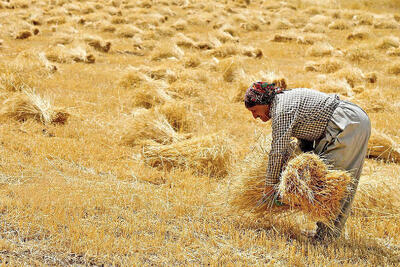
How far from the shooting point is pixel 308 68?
440 inches

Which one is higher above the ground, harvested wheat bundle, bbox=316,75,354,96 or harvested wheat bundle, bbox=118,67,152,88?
harvested wheat bundle, bbox=118,67,152,88

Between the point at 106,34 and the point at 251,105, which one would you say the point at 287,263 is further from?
the point at 106,34

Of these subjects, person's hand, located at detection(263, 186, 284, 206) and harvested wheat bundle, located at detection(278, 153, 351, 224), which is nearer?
harvested wheat bundle, located at detection(278, 153, 351, 224)

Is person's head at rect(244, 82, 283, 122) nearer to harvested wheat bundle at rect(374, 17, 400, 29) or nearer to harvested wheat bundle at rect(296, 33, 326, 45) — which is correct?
harvested wheat bundle at rect(296, 33, 326, 45)

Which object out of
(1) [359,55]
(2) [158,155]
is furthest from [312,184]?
(1) [359,55]

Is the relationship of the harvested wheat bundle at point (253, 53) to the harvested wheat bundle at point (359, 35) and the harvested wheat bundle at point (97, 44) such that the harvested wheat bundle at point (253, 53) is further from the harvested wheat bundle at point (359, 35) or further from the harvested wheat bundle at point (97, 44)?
the harvested wheat bundle at point (359, 35)

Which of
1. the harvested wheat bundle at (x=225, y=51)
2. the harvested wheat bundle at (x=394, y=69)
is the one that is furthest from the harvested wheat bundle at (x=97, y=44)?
the harvested wheat bundle at (x=394, y=69)

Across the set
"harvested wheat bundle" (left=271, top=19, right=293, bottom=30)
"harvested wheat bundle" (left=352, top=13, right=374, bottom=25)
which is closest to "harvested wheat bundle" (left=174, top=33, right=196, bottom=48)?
"harvested wheat bundle" (left=271, top=19, right=293, bottom=30)

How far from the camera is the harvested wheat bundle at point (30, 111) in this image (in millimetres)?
6562

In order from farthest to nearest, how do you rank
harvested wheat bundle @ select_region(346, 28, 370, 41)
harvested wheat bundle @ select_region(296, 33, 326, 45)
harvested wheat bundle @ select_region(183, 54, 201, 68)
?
harvested wheat bundle @ select_region(346, 28, 370, 41) → harvested wheat bundle @ select_region(296, 33, 326, 45) → harvested wheat bundle @ select_region(183, 54, 201, 68)

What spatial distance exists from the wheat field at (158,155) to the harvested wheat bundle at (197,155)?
0.05ft

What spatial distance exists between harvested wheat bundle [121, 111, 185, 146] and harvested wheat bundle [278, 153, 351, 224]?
8.63 ft

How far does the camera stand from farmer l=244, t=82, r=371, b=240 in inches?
135

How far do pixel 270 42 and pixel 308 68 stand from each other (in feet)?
13.1
